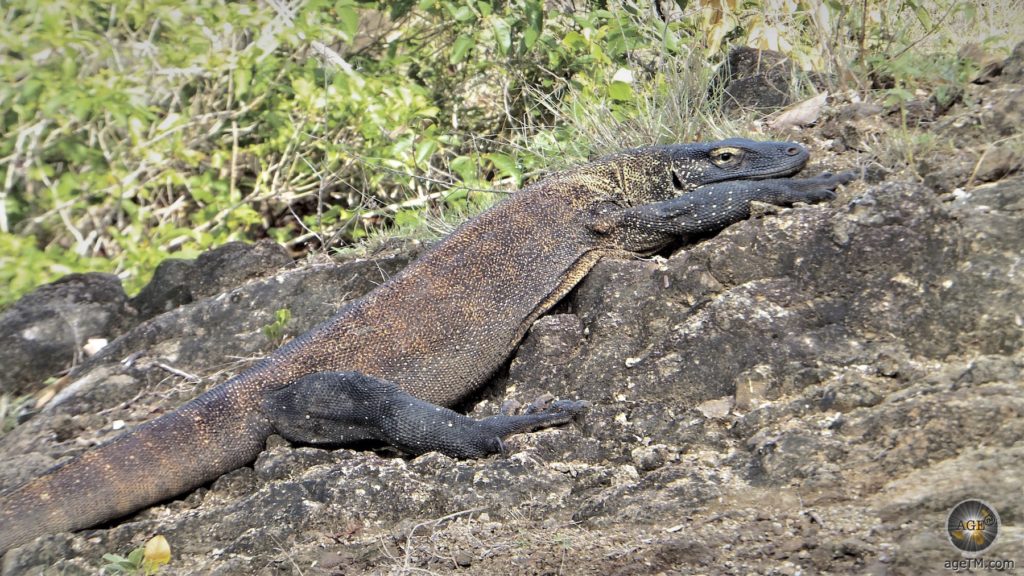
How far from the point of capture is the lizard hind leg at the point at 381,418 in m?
3.91

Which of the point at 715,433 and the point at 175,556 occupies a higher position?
the point at 715,433

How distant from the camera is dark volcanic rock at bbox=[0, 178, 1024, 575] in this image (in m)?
2.75

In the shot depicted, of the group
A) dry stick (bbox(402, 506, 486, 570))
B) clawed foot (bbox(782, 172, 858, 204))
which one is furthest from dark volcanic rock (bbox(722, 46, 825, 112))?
dry stick (bbox(402, 506, 486, 570))

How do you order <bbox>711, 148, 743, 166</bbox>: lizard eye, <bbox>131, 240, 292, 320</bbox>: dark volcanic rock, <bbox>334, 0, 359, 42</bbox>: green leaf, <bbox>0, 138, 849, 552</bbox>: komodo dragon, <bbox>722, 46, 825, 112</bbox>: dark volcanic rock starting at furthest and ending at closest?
<bbox>334, 0, 359, 42</bbox>: green leaf
<bbox>131, 240, 292, 320</bbox>: dark volcanic rock
<bbox>722, 46, 825, 112</bbox>: dark volcanic rock
<bbox>711, 148, 743, 166</bbox>: lizard eye
<bbox>0, 138, 849, 552</bbox>: komodo dragon

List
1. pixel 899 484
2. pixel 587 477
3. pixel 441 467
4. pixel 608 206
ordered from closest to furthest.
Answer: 1. pixel 899 484
2. pixel 587 477
3. pixel 441 467
4. pixel 608 206

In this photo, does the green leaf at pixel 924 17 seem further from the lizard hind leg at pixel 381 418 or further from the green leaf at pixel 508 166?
the lizard hind leg at pixel 381 418

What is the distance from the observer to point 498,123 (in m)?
8.62

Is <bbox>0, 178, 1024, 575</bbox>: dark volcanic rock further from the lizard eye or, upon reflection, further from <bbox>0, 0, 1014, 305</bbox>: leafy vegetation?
<bbox>0, 0, 1014, 305</bbox>: leafy vegetation

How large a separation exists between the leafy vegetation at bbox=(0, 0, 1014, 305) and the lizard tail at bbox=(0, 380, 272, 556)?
255 cm

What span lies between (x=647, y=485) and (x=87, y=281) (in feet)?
14.8

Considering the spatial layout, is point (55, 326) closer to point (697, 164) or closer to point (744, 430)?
point (697, 164)

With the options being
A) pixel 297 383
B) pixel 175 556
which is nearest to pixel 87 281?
pixel 297 383

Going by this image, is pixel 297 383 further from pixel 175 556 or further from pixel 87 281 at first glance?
pixel 87 281

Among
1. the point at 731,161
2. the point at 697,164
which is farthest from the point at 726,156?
the point at 697,164
